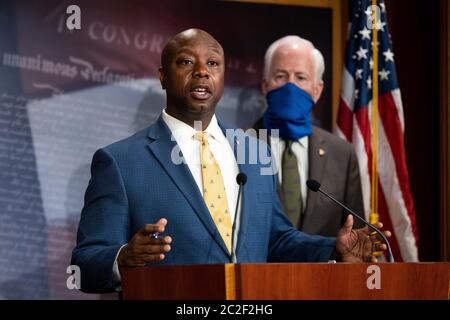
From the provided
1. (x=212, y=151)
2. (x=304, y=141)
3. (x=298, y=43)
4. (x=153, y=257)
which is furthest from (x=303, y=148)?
(x=153, y=257)

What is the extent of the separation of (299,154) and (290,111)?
248 millimetres

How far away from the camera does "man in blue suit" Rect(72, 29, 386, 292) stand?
2.95m

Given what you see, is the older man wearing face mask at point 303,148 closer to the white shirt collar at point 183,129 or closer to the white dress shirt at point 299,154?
the white dress shirt at point 299,154

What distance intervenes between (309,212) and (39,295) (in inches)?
69.6

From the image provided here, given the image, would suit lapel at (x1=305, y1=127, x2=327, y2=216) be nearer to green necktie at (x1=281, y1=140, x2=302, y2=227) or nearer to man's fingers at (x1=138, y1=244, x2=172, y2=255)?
green necktie at (x1=281, y1=140, x2=302, y2=227)

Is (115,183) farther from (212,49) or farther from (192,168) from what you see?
(212,49)

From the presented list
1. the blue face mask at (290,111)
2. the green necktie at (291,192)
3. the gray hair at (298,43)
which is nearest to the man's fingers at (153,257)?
the green necktie at (291,192)

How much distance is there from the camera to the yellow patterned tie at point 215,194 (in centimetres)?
309

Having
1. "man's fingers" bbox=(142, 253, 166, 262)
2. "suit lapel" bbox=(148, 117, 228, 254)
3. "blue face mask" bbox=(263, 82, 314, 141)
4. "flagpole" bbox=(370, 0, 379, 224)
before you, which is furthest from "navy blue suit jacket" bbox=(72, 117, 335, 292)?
"flagpole" bbox=(370, 0, 379, 224)

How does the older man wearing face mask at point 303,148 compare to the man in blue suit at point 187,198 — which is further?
the older man wearing face mask at point 303,148

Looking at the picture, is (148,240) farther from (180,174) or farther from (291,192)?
(291,192)

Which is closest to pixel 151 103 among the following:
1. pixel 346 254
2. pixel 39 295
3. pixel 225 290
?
pixel 39 295

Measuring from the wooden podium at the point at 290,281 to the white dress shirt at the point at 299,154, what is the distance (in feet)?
7.38

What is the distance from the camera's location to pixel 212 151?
10.5 ft
